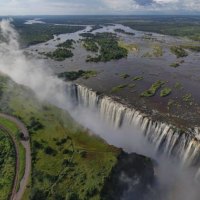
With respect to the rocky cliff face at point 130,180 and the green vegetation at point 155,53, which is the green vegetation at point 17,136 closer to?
the rocky cliff face at point 130,180

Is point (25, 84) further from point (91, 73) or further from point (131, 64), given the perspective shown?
point (131, 64)

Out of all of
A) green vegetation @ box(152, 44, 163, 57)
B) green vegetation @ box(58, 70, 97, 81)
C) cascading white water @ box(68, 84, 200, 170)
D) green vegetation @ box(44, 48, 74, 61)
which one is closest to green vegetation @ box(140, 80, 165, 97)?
cascading white water @ box(68, 84, 200, 170)

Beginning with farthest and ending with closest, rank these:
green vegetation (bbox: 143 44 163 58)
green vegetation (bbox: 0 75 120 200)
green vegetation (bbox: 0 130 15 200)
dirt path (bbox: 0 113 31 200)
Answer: green vegetation (bbox: 143 44 163 58)
green vegetation (bbox: 0 130 15 200)
dirt path (bbox: 0 113 31 200)
green vegetation (bbox: 0 75 120 200)

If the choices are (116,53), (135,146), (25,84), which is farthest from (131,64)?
(135,146)

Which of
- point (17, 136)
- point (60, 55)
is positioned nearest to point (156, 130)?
point (17, 136)

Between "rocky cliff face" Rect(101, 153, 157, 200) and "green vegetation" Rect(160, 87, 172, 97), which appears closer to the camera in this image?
"rocky cliff face" Rect(101, 153, 157, 200)

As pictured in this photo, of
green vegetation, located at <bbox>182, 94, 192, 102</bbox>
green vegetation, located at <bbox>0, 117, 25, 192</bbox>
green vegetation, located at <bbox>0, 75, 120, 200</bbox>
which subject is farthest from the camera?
green vegetation, located at <bbox>182, 94, 192, 102</bbox>

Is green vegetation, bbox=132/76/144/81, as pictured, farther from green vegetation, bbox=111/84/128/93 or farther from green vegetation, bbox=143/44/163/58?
green vegetation, bbox=143/44/163/58
